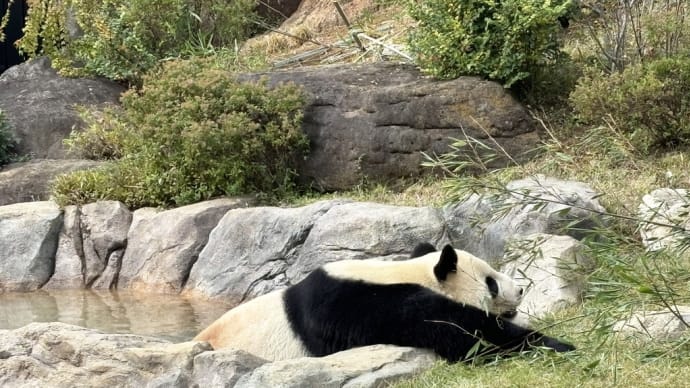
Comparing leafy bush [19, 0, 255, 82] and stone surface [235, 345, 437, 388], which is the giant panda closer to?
stone surface [235, 345, 437, 388]

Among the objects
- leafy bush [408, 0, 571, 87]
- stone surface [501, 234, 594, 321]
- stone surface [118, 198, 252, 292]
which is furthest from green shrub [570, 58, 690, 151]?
stone surface [118, 198, 252, 292]

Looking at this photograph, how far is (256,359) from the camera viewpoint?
18.0ft

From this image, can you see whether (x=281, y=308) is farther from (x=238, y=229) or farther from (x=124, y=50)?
(x=124, y=50)

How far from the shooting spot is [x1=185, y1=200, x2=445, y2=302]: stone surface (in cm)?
896

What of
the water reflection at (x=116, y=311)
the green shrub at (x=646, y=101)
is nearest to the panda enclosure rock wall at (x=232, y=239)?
the water reflection at (x=116, y=311)

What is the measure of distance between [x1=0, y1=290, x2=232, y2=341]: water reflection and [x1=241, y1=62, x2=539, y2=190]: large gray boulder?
218 cm

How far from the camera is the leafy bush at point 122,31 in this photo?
48.5 ft

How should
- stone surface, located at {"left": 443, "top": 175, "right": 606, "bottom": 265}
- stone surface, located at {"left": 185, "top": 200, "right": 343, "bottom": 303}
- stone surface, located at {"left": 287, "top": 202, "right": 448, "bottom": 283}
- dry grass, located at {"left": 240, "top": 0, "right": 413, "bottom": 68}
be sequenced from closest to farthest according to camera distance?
stone surface, located at {"left": 443, "top": 175, "right": 606, "bottom": 265} < stone surface, located at {"left": 287, "top": 202, "right": 448, "bottom": 283} < stone surface, located at {"left": 185, "top": 200, "right": 343, "bottom": 303} < dry grass, located at {"left": 240, "top": 0, "right": 413, "bottom": 68}

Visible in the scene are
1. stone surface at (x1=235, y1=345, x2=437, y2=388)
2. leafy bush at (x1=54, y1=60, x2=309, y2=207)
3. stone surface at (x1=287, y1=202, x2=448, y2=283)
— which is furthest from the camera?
leafy bush at (x1=54, y1=60, x2=309, y2=207)

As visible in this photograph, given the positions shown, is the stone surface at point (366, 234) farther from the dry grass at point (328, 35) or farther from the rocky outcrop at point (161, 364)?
the dry grass at point (328, 35)

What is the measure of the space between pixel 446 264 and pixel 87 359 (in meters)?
2.08

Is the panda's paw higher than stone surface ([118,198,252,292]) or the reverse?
higher

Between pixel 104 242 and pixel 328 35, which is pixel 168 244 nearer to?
pixel 104 242

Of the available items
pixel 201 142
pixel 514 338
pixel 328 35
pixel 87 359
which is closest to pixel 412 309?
pixel 514 338
